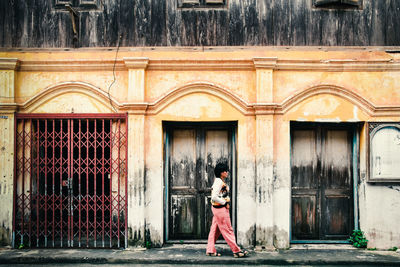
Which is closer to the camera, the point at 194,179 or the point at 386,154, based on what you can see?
the point at 386,154

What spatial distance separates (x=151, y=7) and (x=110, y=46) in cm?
119

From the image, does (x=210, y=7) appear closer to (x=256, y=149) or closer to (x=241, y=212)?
(x=256, y=149)

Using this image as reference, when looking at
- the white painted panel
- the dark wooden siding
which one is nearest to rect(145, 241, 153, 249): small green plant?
the dark wooden siding

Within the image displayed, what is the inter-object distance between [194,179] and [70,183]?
2572mm

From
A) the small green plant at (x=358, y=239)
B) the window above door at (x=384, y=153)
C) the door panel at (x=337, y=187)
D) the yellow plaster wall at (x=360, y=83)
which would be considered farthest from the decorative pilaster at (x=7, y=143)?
the window above door at (x=384, y=153)

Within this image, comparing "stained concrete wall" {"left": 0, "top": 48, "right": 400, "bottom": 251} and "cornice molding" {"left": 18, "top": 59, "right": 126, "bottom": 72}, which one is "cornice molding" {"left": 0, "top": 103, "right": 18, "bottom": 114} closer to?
"stained concrete wall" {"left": 0, "top": 48, "right": 400, "bottom": 251}

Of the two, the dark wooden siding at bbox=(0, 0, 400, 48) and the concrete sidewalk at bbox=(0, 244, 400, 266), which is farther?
the dark wooden siding at bbox=(0, 0, 400, 48)

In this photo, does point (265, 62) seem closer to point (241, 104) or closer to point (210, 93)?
point (241, 104)

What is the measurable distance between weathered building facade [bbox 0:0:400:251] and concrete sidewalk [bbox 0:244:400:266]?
12.3 inches

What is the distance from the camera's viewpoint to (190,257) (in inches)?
268

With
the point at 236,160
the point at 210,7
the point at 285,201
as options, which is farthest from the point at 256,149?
the point at 210,7

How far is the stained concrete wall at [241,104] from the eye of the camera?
24.2ft

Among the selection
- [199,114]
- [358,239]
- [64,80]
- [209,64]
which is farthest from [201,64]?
[358,239]

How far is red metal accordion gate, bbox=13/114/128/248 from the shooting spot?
7.39 m
